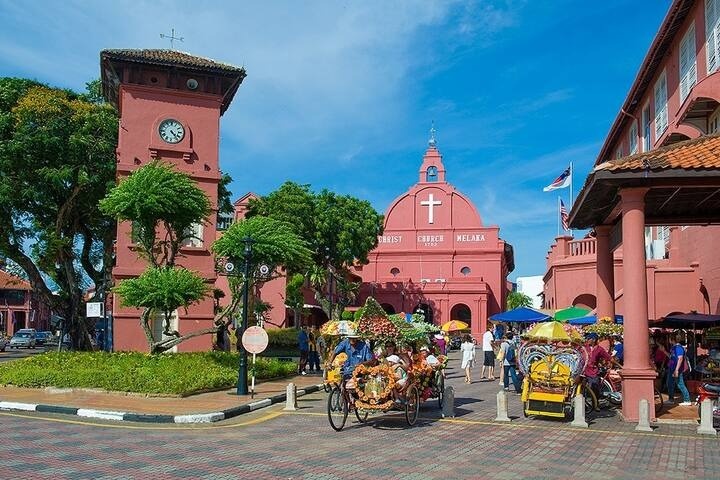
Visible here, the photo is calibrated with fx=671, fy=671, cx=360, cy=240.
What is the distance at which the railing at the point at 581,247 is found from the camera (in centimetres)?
3350

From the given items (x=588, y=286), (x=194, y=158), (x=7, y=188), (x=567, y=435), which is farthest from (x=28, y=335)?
(x=567, y=435)

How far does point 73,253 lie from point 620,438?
27300 mm

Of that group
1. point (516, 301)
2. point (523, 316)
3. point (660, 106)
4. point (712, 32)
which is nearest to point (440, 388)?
point (523, 316)

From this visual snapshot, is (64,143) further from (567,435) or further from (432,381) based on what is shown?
(567,435)

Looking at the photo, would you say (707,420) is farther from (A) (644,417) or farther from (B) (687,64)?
(B) (687,64)

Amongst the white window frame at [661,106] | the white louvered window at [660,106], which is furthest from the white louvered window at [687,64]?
the white louvered window at [660,106]

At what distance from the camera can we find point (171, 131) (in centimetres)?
2778

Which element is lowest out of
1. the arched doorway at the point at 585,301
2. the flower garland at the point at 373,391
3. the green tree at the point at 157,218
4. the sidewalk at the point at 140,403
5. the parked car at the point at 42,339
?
the parked car at the point at 42,339

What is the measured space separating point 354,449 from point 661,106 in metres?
20.8

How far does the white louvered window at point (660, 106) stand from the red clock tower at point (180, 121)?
656 inches

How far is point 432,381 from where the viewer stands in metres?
14.4

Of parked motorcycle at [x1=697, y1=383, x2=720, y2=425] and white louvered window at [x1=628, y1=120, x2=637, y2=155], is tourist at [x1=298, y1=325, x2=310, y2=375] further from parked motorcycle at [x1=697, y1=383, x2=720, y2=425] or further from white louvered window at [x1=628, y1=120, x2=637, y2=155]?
white louvered window at [x1=628, y1=120, x2=637, y2=155]

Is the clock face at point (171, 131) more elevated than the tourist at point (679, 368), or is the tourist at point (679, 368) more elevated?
the clock face at point (171, 131)

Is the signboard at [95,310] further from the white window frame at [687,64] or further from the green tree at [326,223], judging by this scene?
the white window frame at [687,64]
